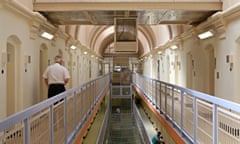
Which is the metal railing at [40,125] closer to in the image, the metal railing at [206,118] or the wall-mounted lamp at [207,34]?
the metal railing at [206,118]

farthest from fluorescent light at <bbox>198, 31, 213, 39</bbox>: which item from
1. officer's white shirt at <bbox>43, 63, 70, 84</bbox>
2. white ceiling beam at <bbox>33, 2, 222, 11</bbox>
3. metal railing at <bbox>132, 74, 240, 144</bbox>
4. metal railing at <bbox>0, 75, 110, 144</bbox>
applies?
metal railing at <bbox>0, 75, 110, 144</bbox>

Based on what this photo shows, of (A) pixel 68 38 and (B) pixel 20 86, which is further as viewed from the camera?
(A) pixel 68 38

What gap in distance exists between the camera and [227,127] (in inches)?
125

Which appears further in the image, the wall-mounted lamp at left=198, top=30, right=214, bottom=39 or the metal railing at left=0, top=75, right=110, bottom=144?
the wall-mounted lamp at left=198, top=30, right=214, bottom=39

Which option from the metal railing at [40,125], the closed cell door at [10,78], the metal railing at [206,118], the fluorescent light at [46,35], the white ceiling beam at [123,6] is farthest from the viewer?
the fluorescent light at [46,35]

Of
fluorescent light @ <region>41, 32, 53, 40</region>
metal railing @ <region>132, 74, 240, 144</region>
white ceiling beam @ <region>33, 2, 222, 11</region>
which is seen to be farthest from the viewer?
fluorescent light @ <region>41, 32, 53, 40</region>

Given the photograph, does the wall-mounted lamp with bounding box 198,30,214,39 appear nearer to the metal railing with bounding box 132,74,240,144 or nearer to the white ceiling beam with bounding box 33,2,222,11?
the white ceiling beam with bounding box 33,2,222,11

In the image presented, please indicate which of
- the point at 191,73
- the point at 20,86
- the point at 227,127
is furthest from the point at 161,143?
the point at 227,127

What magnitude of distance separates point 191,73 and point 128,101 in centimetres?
1639

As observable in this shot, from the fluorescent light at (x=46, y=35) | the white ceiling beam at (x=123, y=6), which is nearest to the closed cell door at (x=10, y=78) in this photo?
the white ceiling beam at (x=123, y=6)

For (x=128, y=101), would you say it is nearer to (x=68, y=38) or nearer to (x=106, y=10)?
(x=68, y=38)

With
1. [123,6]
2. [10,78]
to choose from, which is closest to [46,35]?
[10,78]

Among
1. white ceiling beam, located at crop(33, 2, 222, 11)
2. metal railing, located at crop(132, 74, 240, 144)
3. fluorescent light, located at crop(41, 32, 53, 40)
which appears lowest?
metal railing, located at crop(132, 74, 240, 144)

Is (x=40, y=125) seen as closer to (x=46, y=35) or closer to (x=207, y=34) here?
(x=46, y=35)
